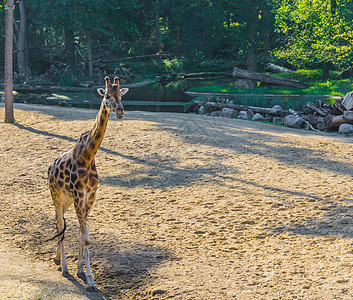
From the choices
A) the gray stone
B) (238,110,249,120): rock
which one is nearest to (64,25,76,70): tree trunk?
the gray stone

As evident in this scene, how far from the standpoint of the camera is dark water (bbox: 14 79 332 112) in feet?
72.2

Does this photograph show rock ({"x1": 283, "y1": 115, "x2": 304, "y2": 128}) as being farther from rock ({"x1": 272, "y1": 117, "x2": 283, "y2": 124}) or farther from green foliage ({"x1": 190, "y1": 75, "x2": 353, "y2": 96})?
Answer: green foliage ({"x1": 190, "y1": 75, "x2": 353, "y2": 96})

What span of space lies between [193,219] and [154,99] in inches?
888

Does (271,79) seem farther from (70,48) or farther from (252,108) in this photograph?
(70,48)

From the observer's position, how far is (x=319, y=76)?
33.6 meters

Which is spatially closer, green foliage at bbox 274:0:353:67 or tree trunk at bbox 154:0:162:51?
green foliage at bbox 274:0:353:67

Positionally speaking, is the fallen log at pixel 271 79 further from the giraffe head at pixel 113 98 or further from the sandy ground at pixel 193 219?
the giraffe head at pixel 113 98

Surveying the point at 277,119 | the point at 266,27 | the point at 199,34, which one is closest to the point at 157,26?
the point at 199,34

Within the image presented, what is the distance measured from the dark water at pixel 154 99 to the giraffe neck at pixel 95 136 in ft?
56.4

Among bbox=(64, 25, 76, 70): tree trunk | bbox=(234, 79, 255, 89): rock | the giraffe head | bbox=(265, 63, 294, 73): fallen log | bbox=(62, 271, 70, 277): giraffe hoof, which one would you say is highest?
bbox=(64, 25, 76, 70): tree trunk

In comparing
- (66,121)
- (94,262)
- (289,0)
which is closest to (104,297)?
(94,262)

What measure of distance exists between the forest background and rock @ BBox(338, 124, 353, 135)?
457 inches

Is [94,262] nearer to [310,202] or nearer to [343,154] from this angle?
[310,202]

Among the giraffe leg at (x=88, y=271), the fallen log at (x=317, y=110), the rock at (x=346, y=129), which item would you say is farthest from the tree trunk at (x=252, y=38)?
the giraffe leg at (x=88, y=271)
